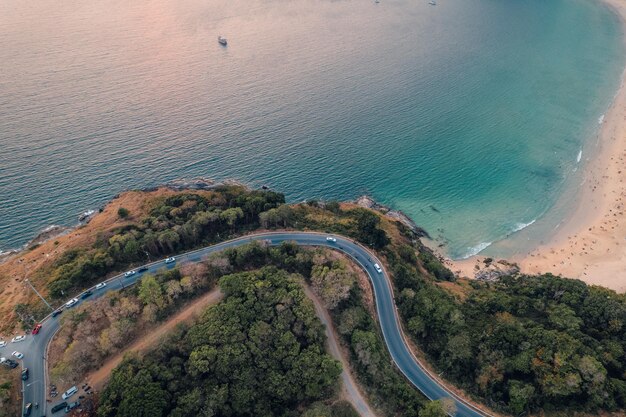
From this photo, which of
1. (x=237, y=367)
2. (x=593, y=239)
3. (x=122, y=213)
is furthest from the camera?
(x=593, y=239)

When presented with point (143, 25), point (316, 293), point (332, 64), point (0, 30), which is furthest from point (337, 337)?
point (0, 30)

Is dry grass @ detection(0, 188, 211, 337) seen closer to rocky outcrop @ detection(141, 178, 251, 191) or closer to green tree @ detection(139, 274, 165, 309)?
rocky outcrop @ detection(141, 178, 251, 191)

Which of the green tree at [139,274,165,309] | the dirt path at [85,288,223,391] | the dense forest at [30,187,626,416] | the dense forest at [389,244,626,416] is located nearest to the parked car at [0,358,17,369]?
the dirt path at [85,288,223,391]

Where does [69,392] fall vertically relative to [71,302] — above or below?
below

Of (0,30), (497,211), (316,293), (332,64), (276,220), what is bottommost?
(497,211)

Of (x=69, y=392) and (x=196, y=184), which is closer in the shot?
(x=69, y=392)

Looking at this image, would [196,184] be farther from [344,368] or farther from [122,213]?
[344,368]

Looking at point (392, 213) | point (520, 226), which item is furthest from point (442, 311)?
point (520, 226)

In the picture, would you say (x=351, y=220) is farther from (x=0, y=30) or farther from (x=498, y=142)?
(x=0, y=30)
